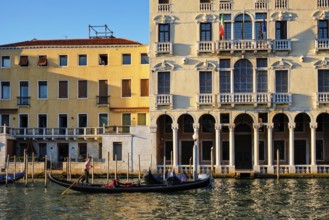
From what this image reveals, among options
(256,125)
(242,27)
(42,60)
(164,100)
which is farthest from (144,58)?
(256,125)

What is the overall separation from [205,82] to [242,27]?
372 centimetres

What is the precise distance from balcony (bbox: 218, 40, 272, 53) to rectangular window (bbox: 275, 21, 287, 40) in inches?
36.0

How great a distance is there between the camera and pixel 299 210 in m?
20.1

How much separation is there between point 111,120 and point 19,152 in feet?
19.7

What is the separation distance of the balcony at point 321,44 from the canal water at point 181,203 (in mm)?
8865

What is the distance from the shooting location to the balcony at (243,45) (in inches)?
1308

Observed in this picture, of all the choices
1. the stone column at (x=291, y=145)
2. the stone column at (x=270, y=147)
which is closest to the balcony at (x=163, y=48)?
the stone column at (x=270, y=147)

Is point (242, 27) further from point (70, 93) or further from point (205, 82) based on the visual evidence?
point (70, 93)

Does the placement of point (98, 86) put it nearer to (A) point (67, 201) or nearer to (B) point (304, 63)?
(B) point (304, 63)

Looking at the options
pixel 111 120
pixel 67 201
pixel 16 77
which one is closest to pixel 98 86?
pixel 111 120

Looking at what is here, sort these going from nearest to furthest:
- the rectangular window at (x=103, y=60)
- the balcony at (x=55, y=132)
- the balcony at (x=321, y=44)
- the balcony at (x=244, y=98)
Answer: the balcony at (x=244, y=98)
the balcony at (x=321, y=44)
the balcony at (x=55, y=132)
the rectangular window at (x=103, y=60)

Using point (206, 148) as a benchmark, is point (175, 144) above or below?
above

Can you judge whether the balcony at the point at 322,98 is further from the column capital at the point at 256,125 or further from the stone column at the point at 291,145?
the column capital at the point at 256,125

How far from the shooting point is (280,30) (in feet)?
111
